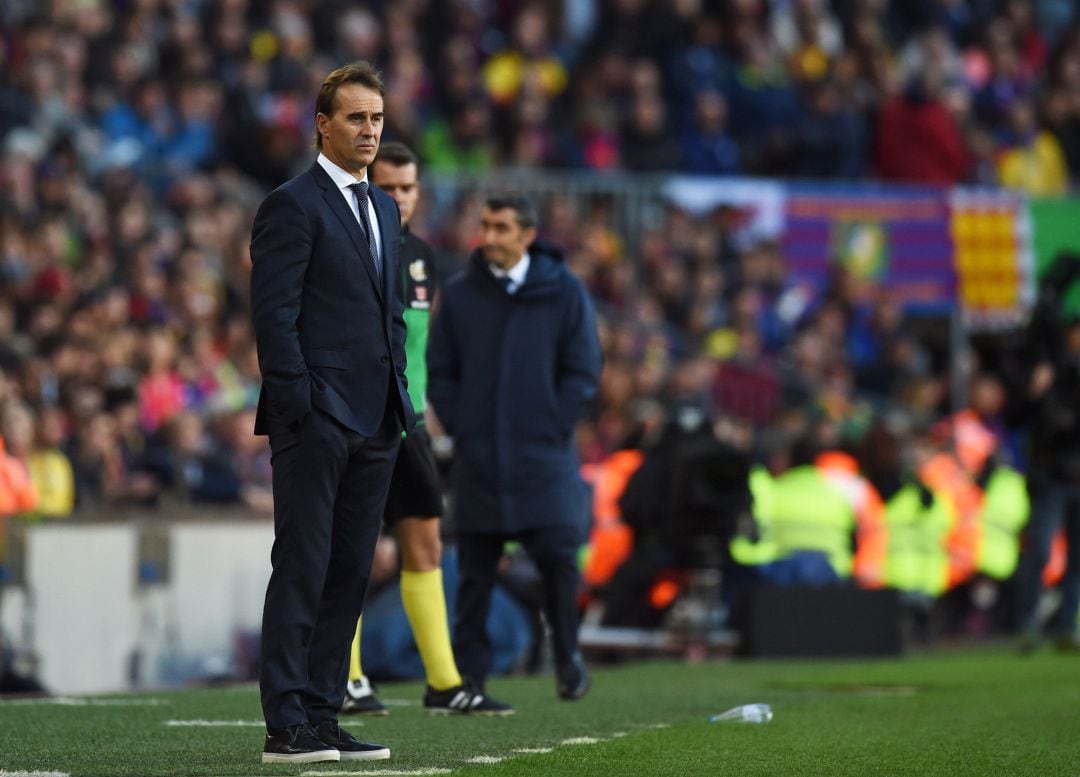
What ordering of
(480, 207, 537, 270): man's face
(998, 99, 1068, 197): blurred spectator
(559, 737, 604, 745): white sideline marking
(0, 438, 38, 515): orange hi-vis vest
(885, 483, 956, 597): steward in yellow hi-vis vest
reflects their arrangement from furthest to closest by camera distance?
(998, 99, 1068, 197): blurred spectator, (885, 483, 956, 597): steward in yellow hi-vis vest, (0, 438, 38, 515): orange hi-vis vest, (480, 207, 537, 270): man's face, (559, 737, 604, 745): white sideline marking

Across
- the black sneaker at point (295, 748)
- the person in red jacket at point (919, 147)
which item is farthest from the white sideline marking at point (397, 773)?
the person in red jacket at point (919, 147)

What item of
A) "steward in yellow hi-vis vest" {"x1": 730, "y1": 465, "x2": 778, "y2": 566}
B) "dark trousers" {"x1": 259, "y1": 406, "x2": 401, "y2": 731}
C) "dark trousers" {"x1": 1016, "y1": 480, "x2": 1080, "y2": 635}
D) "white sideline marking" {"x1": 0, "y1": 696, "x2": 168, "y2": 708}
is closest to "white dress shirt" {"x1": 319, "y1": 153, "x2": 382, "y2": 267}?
"dark trousers" {"x1": 259, "y1": 406, "x2": 401, "y2": 731}

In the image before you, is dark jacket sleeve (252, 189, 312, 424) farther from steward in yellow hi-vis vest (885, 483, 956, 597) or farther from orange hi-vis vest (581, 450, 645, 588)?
steward in yellow hi-vis vest (885, 483, 956, 597)

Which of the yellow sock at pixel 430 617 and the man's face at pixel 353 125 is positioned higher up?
the man's face at pixel 353 125

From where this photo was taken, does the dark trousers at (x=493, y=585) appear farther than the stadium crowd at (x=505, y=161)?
No

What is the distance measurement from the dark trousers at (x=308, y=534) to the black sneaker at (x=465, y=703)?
2.19m

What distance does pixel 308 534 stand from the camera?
24.1 ft

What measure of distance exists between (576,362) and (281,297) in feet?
12.2

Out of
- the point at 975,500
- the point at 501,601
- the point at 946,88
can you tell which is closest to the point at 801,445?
the point at 975,500

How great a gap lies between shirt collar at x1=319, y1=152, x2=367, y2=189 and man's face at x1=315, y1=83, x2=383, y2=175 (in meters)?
0.02

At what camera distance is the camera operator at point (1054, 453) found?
51.7ft

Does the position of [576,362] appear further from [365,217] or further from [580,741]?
[365,217]

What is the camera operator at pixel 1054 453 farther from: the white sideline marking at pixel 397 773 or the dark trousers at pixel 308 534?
the white sideline marking at pixel 397 773

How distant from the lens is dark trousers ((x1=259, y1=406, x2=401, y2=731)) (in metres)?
7.29
